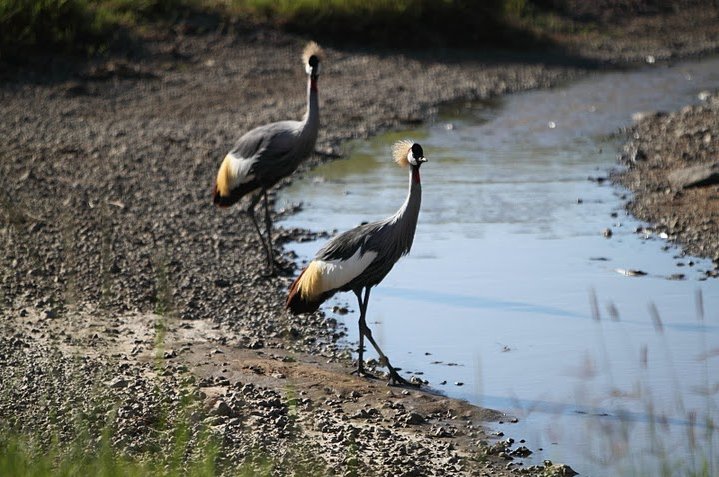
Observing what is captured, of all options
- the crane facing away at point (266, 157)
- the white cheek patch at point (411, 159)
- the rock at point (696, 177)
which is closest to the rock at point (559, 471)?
the white cheek patch at point (411, 159)

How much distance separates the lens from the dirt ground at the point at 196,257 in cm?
592

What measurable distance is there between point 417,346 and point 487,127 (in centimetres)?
666

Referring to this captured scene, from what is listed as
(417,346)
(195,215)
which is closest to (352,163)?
(195,215)

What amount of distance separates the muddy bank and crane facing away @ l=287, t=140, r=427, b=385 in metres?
2.52

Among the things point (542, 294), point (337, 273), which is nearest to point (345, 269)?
point (337, 273)

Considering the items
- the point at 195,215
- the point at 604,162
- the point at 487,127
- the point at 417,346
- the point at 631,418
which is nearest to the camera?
the point at 631,418

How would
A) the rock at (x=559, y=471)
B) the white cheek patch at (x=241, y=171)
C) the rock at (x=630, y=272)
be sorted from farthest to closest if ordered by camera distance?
the white cheek patch at (x=241, y=171)
the rock at (x=630, y=272)
the rock at (x=559, y=471)

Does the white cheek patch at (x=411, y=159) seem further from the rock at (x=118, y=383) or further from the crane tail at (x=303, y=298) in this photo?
the rock at (x=118, y=383)

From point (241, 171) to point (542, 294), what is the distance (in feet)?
8.46

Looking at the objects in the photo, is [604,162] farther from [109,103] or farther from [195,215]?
[109,103]

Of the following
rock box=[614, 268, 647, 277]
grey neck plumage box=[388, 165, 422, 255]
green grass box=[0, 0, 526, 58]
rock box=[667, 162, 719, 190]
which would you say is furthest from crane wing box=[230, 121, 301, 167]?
green grass box=[0, 0, 526, 58]

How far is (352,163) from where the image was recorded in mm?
12258

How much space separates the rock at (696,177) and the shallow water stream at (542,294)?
1.80ft

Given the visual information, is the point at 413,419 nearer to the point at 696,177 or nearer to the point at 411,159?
the point at 411,159
